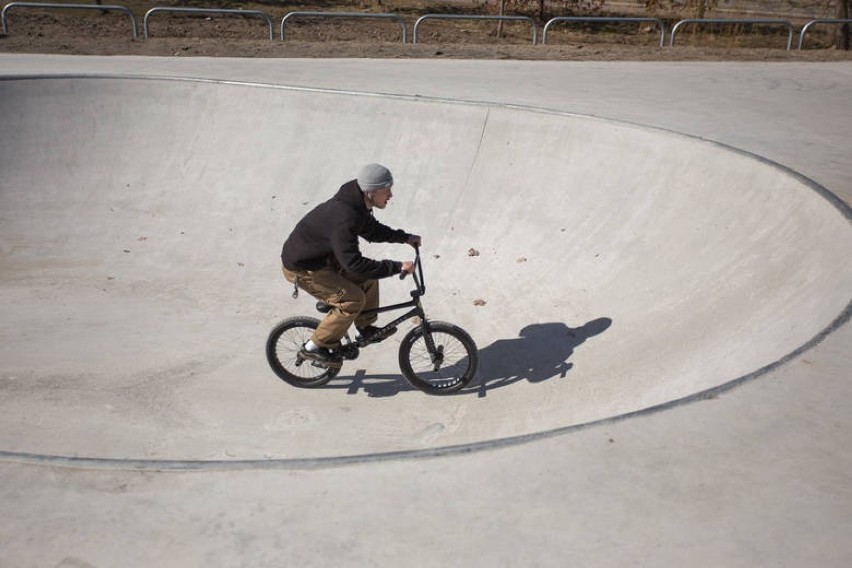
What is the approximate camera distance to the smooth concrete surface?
12.1 feet

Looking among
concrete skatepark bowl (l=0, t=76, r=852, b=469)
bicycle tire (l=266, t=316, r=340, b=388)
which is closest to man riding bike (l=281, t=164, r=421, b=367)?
bicycle tire (l=266, t=316, r=340, b=388)

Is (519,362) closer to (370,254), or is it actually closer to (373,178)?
(373,178)

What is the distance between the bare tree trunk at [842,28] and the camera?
18484 mm

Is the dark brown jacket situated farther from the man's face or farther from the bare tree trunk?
the bare tree trunk

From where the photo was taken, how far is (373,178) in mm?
5793

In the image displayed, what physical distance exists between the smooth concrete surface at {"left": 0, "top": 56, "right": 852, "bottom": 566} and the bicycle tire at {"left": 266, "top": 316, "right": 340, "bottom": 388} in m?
0.16

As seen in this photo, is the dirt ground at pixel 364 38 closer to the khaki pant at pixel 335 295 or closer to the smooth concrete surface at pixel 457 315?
the smooth concrete surface at pixel 457 315

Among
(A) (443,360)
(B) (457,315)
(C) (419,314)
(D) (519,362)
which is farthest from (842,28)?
(C) (419,314)

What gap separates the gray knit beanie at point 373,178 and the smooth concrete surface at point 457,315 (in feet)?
6.03

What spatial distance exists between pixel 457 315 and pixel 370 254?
1.80 metres

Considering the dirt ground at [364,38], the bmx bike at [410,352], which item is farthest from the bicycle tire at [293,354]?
the dirt ground at [364,38]

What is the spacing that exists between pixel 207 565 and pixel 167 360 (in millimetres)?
4546

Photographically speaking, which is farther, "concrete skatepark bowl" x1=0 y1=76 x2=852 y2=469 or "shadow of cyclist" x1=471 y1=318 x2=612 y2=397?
"shadow of cyclist" x1=471 y1=318 x2=612 y2=397

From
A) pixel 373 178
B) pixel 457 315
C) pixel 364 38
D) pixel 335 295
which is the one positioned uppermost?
pixel 364 38
